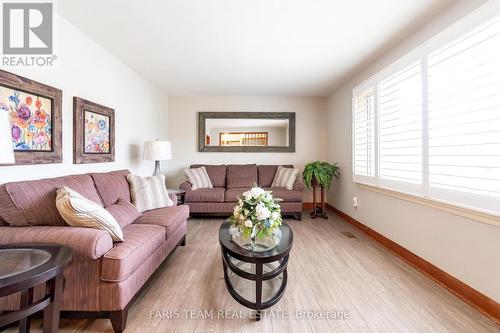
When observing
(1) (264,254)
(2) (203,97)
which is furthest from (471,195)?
(2) (203,97)

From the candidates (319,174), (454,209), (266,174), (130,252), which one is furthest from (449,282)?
(266,174)

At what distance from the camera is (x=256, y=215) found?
175 cm

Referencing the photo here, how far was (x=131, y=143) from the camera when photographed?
353 cm

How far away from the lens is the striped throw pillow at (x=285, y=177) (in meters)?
4.32

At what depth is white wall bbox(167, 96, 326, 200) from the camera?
200 inches

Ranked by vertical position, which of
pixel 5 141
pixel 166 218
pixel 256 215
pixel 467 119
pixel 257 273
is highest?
pixel 467 119

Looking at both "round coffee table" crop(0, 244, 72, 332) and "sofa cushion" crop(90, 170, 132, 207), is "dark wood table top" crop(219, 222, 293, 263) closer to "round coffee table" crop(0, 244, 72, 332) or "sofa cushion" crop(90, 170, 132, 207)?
"round coffee table" crop(0, 244, 72, 332)

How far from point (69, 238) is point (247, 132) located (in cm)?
398

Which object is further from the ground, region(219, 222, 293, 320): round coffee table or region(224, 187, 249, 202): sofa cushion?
region(224, 187, 249, 202): sofa cushion

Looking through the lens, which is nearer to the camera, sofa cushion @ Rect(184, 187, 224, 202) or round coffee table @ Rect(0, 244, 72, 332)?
round coffee table @ Rect(0, 244, 72, 332)

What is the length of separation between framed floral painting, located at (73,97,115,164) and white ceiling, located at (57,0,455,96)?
2.62 ft

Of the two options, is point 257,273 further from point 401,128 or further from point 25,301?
point 401,128

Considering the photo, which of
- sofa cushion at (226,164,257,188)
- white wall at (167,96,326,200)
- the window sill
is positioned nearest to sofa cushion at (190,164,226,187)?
sofa cushion at (226,164,257,188)

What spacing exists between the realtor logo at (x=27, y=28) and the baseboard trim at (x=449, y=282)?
159 inches
